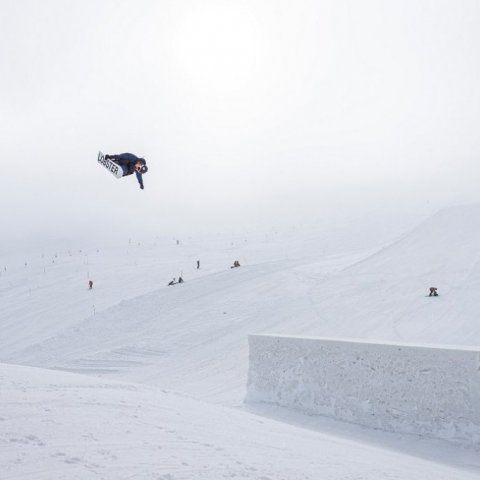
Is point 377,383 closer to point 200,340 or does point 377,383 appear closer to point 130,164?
point 130,164

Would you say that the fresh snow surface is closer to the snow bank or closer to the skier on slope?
the snow bank

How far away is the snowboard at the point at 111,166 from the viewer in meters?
7.31

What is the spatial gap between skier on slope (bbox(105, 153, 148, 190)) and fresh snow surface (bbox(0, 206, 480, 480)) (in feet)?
10.0

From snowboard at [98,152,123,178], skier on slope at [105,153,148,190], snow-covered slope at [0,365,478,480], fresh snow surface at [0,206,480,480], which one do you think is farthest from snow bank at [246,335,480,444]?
snowboard at [98,152,123,178]

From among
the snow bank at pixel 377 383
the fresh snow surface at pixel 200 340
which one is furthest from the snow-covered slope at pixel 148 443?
the snow bank at pixel 377 383

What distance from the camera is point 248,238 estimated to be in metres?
50.6

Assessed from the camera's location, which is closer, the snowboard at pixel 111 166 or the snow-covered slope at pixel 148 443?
the snow-covered slope at pixel 148 443

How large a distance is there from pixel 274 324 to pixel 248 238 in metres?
28.4

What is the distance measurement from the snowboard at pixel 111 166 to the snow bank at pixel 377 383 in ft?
23.2

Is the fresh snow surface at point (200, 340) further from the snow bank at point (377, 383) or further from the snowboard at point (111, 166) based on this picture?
the snowboard at point (111, 166)

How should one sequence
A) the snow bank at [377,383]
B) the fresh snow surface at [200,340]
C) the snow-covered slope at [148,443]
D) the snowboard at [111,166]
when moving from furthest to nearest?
the snow bank at [377,383]
the snowboard at [111,166]
the fresh snow surface at [200,340]
the snow-covered slope at [148,443]

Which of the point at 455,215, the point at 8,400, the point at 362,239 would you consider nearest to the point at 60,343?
the point at 8,400

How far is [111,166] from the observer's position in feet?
24.3

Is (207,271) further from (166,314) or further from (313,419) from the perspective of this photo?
(313,419)
